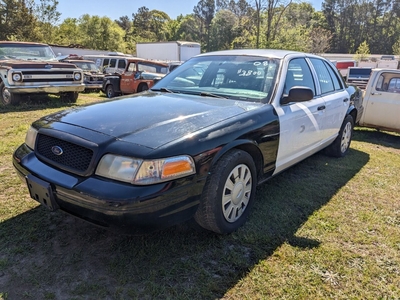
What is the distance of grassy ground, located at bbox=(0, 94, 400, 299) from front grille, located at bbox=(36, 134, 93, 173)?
712mm

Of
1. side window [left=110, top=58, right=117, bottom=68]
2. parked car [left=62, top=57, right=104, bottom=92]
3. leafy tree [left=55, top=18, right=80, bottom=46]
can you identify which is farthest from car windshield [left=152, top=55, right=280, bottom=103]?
leafy tree [left=55, top=18, right=80, bottom=46]

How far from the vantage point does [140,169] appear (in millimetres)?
2150

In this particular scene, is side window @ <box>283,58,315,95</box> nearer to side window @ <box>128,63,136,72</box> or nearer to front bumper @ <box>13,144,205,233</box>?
front bumper @ <box>13,144,205,233</box>

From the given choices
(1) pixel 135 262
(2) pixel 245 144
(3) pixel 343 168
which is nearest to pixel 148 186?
(1) pixel 135 262

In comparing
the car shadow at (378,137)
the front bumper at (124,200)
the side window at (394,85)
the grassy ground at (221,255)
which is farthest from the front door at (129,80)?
the front bumper at (124,200)

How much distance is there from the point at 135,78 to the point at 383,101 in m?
8.71

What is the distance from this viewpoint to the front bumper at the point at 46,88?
28.1 ft

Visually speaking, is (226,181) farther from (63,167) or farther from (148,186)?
(63,167)

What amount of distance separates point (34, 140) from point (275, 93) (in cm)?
232

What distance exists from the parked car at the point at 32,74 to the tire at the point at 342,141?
7.62 m

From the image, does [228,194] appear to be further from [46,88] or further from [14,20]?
[14,20]

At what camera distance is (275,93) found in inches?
130

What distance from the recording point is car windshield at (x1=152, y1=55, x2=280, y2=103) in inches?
133

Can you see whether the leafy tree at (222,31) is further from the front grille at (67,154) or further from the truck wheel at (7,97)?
the front grille at (67,154)
